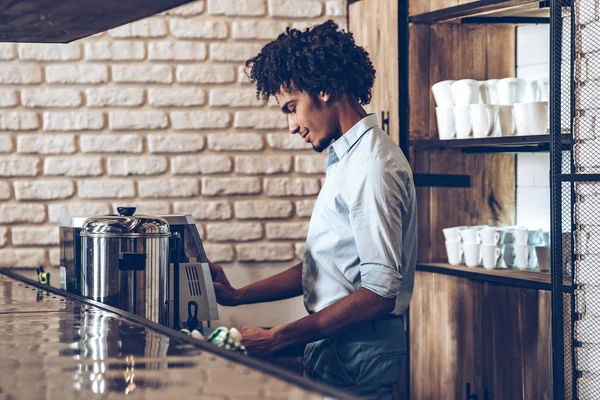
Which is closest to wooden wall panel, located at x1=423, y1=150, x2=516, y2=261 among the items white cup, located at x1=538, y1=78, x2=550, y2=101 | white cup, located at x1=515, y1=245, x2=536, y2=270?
white cup, located at x1=515, y1=245, x2=536, y2=270

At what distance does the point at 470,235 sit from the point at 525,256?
201mm

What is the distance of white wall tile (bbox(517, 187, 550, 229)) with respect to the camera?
3.00 m

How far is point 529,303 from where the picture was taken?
103 inches

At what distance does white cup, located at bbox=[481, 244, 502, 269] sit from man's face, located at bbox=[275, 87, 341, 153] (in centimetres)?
106

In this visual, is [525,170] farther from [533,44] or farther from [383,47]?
[383,47]

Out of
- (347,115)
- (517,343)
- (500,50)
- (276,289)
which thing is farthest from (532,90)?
(276,289)

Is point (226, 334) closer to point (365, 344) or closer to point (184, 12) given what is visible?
point (365, 344)

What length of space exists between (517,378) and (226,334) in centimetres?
150

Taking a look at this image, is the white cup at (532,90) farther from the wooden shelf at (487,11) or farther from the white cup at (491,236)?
the white cup at (491,236)

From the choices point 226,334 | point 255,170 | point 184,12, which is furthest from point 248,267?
point 226,334

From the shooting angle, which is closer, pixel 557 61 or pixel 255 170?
pixel 557 61

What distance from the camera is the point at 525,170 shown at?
10.2 ft

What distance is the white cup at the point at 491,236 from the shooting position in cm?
283

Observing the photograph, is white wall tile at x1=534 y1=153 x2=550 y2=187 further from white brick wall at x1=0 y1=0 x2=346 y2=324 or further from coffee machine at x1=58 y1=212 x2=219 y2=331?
coffee machine at x1=58 y1=212 x2=219 y2=331
